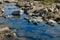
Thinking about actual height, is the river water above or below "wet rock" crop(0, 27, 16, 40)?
below

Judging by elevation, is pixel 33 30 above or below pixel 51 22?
below

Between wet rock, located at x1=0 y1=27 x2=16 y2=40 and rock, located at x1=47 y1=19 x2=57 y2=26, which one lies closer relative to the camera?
wet rock, located at x1=0 y1=27 x2=16 y2=40

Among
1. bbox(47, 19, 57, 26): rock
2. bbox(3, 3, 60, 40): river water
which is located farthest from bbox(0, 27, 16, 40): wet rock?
bbox(47, 19, 57, 26): rock

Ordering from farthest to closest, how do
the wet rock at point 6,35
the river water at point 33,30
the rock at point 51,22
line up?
the rock at point 51,22
the river water at point 33,30
the wet rock at point 6,35

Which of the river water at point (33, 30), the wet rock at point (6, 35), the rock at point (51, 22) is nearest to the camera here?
the wet rock at point (6, 35)

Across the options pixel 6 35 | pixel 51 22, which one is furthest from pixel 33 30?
pixel 6 35

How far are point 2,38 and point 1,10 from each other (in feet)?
52.6

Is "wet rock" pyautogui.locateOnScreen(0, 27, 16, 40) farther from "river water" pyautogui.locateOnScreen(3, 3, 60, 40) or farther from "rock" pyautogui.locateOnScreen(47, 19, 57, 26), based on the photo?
"rock" pyautogui.locateOnScreen(47, 19, 57, 26)

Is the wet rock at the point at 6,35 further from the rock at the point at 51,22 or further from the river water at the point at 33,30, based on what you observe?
the rock at the point at 51,22

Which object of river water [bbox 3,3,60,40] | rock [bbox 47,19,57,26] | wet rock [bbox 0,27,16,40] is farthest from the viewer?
rock [bbox 47,19,57,26]

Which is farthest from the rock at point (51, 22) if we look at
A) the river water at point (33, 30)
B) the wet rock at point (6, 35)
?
the wet rock at point (6, 35)

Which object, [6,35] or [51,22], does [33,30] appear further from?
[6,35]

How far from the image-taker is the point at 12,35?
865 inches

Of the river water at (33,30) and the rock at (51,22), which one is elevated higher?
the rock at (51,22)
